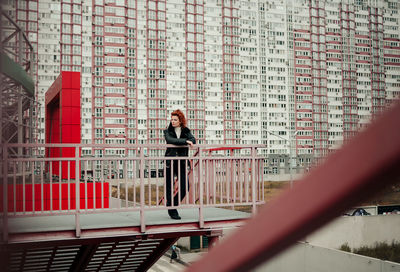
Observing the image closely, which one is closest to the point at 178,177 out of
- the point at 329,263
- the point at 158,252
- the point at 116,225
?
the point at 116,225

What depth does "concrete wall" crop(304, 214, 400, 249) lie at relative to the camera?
76.3 ft

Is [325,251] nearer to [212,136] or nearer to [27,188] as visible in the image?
[27,188]

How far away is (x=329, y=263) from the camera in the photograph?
651 inches

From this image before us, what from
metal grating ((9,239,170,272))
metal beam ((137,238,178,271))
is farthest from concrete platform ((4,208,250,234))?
metal beam ((137,238,178,271))

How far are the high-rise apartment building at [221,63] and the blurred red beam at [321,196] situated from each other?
56447 mm

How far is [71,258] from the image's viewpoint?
19.6 ft

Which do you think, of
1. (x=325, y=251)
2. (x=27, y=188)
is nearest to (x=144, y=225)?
(x=27, y=188)

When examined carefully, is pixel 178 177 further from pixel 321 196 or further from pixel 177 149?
pixel 321 196

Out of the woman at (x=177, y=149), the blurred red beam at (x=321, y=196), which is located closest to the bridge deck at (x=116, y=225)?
the woman at (x=177, y=149)

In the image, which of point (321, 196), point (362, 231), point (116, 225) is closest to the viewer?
point (321, 196)

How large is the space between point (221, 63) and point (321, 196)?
67348 mm

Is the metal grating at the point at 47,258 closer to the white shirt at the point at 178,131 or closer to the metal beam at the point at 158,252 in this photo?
the metal beam at the point at 158,252

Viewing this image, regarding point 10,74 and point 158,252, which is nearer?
point 10,74

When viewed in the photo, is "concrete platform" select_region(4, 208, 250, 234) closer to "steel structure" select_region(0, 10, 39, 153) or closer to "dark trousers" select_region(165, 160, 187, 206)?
"dark trousers" select_region(165, 160, 187, 206)
